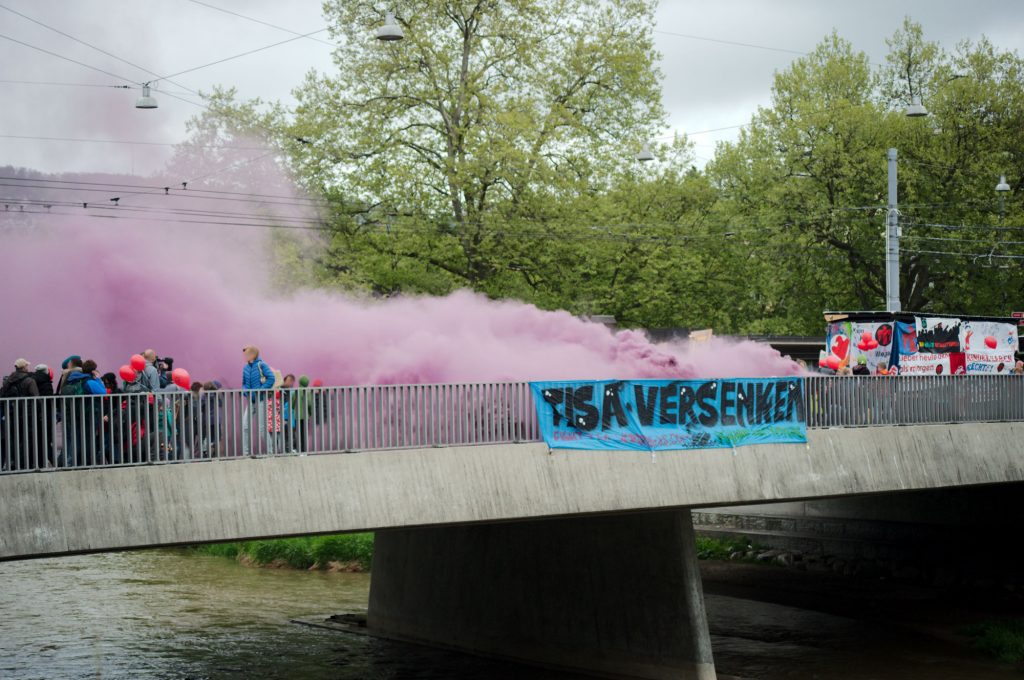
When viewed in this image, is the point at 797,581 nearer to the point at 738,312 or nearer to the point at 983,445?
the point at 983,445

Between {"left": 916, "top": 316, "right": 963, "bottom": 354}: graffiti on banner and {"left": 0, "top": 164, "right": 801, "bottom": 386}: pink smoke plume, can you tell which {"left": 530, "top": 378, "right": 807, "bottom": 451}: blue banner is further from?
{"left": 916, "top": 316, "right": 963, "bottom": 354}: graffiti on banner

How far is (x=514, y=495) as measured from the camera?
18.0 m

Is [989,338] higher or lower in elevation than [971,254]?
lower

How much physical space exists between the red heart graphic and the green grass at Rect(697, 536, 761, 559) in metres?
10.8

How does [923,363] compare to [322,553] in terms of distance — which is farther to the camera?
[322,553]

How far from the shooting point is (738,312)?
5728 centimetres

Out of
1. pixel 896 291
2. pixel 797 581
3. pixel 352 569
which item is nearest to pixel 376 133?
pixel 352 569

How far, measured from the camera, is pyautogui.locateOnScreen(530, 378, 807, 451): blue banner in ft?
62.3

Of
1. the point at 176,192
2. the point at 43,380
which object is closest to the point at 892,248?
the point at 176,192

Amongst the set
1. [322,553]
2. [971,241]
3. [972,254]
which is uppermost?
[971,241]

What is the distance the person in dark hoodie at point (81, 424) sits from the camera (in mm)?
14820

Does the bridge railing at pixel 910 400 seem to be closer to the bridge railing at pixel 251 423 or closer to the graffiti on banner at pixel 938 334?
the graffiti on banner at pixel 938 334

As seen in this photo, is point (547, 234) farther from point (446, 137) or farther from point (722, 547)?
point (722, 547)

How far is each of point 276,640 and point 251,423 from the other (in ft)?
45.1
